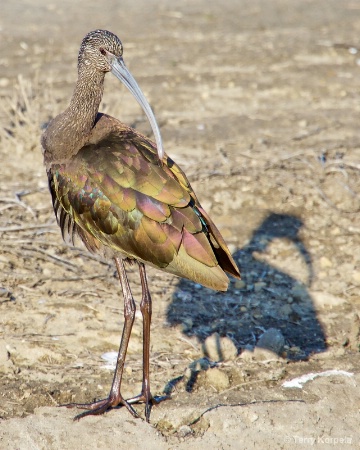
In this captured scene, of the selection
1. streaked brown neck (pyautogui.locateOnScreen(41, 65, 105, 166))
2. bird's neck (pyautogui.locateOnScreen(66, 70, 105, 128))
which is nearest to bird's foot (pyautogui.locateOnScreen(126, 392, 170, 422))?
streaked brown neck (pyautogui.locateOnScreen(41, 65, 105, 166))

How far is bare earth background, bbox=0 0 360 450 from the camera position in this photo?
4816 mm

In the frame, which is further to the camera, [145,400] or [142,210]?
[145,400]

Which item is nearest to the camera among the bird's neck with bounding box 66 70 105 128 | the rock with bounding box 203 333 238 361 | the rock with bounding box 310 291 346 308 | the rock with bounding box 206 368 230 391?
the bird's neck with bounding box 66 70 105 128

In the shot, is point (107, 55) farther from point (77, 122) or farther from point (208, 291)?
point (208, 291)

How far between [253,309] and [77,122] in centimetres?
215

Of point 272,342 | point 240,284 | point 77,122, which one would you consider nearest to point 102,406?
point 272,342

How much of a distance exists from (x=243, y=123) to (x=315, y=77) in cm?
239

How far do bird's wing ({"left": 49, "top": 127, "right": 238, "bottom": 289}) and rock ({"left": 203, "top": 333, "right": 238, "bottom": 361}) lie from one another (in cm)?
90

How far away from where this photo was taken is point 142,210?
187 inches

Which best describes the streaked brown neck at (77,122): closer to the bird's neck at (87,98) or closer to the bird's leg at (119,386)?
the bird's neck at (87,98)

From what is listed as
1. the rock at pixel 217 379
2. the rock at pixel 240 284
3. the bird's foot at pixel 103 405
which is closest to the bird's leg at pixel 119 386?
the bird's foot at pixel 103 405

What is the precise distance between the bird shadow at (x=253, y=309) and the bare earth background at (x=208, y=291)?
15mm

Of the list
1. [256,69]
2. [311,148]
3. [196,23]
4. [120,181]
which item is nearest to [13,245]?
[120,181]

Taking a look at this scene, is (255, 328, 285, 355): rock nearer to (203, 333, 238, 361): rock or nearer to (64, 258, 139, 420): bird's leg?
(203, 333, 238, 361): rock
